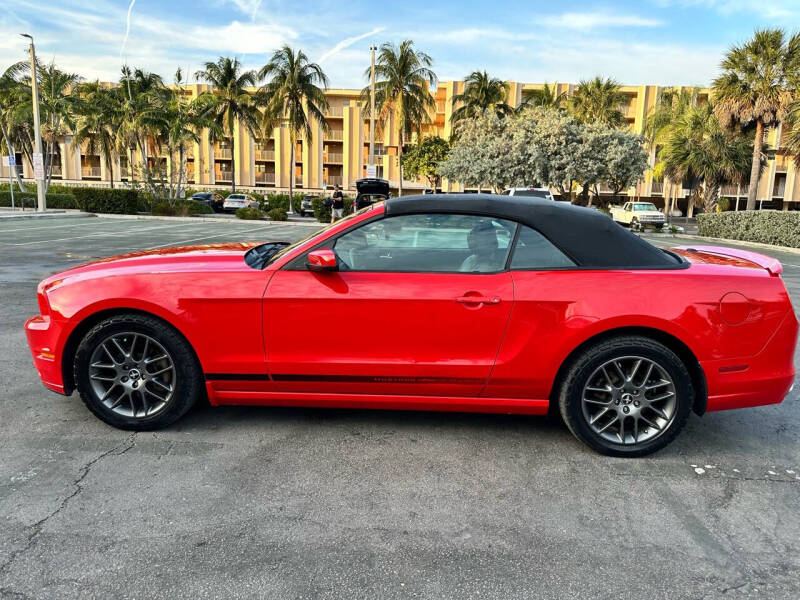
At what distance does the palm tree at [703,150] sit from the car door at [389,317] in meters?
38.4

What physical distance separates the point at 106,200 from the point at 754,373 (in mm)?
36550

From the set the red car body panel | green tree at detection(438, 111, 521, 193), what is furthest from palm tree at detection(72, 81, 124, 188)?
the red car body panel

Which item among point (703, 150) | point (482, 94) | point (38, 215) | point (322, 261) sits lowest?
point (38, 215)

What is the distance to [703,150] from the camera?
3659cm

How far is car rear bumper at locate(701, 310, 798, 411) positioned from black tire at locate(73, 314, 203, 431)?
3.08m

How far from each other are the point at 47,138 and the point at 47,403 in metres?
45.4

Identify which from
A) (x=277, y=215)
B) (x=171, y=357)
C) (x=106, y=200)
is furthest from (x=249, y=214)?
(x=171, y=357)

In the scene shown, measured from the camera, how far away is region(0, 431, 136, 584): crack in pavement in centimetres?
246

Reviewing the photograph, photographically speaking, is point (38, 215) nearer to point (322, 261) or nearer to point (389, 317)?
point (322, 261)

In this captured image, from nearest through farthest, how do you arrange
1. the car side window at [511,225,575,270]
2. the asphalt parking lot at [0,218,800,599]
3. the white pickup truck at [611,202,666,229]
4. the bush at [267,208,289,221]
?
the asphalt parking lot at [0,218,800,599], the car side window at [511,225,575,270], the bush at [267,208,289,221], the white pickup truck at [611,202,666,229]

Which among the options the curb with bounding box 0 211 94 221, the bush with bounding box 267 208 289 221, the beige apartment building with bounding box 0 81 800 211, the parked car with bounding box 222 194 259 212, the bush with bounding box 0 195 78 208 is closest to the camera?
the curb with bounding box 0 211 94 221

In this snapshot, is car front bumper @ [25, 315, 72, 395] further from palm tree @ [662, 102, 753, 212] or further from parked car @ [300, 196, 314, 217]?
palm tree @ [662, 102, 753, 212]

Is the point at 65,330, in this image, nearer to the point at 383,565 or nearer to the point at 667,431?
the point at 383,565

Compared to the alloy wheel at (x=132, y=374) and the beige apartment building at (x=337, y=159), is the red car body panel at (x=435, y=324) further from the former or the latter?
the beige apartment building at (x=337, y=159)
